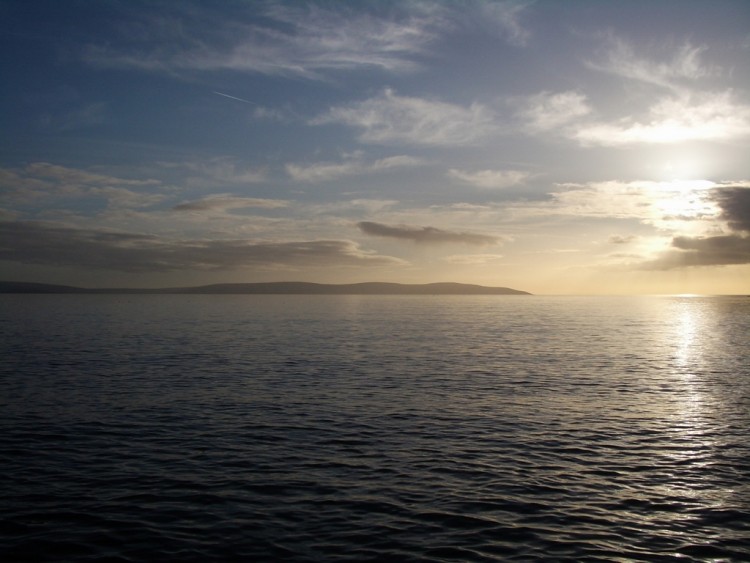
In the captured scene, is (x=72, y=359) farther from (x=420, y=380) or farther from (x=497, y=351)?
(x=497, y=351)

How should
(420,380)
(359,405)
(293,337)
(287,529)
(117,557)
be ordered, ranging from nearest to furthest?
(117,557)
(287,529)
(359,405)
(420,380)
(293,337)

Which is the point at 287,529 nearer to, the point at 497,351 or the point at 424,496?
the point at 424,496

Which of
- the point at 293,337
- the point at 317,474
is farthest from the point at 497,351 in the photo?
the point at 317,474

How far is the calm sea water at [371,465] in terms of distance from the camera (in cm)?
1769

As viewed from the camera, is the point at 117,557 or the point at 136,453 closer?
the point at 117,557

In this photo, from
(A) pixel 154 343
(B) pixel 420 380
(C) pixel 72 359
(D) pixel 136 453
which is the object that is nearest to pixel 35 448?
(D) pixel 136 453

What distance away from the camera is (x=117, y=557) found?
16578mm

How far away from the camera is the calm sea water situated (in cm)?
1769

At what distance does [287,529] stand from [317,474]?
545 cm

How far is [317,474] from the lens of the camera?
2389cm

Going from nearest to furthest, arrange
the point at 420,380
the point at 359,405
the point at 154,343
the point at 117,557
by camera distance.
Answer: the point at 117,557 < the point at 359,405 < the point at 420,380 < the point at 154,343

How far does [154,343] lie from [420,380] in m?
48.1

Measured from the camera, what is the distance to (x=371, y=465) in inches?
992

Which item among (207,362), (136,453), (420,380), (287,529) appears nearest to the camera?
(287,529)
